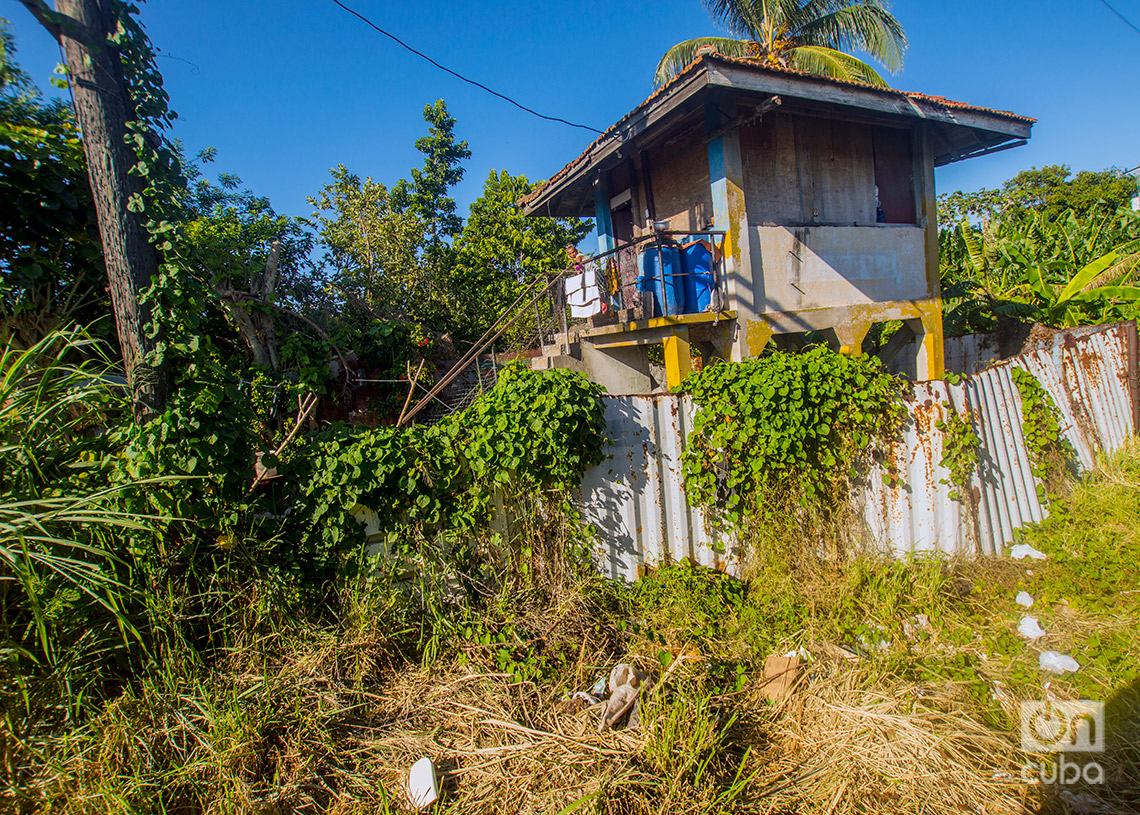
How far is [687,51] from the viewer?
14.0 meters

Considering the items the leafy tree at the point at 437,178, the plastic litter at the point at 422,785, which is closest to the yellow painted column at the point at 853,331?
the plastic litter at the point at 422,785

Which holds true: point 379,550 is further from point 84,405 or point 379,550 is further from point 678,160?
point 678,160

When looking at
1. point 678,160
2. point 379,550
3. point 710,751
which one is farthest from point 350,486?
point 678,160

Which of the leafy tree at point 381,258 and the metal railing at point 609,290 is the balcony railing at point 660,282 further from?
the leafy tree at point 381,258

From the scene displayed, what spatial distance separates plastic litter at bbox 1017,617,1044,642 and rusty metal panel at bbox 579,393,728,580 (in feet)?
6.29

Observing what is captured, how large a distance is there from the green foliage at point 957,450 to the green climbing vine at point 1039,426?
82 cm

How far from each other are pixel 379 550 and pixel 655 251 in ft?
17.1

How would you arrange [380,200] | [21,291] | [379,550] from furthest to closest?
1. [380,200]
2. [21,291]
3. [379,550]

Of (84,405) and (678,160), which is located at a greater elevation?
(678,160)

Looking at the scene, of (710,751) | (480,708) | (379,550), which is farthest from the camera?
(379,550)

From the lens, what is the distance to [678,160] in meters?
8.54

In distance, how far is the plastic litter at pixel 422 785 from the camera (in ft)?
8.39

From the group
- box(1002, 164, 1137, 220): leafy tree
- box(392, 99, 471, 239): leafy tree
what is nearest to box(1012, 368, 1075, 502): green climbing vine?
box(392, 99, 471, 239): leafy tree

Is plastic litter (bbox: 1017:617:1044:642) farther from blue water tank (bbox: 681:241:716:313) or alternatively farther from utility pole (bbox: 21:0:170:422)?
utility pole (bbox: 21:0:170:422)
